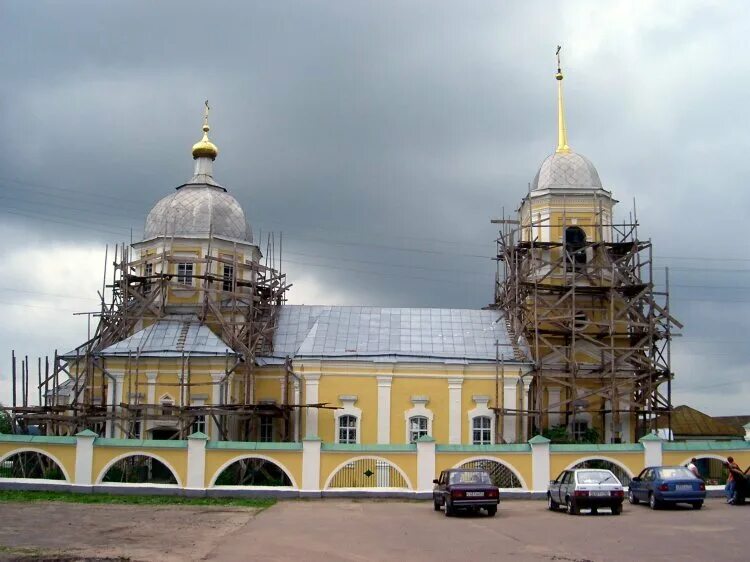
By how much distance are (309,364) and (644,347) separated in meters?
12.3

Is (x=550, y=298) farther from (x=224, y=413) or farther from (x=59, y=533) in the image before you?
(x=59, y=533)

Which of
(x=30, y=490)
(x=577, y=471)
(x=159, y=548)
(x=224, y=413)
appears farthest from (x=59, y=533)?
(x=224, y=413)

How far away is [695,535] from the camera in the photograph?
47.7ft

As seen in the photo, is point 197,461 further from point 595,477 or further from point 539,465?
point 595,477

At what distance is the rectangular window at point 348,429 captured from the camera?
105 ft

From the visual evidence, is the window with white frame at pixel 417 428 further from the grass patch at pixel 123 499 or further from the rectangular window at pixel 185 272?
the rectangular window at pixel 185 272

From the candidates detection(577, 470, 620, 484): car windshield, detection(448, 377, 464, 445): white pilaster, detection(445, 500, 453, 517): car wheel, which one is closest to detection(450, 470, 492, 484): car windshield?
detection(445, 500, 453, 517): car wheel

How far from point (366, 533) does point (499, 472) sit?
8.99 m

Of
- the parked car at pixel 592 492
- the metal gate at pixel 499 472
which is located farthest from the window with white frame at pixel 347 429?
the parked car at pixel 592 492

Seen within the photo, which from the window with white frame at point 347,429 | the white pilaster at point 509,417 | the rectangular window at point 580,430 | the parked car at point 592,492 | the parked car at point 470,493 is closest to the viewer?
the parked car at point 592,492

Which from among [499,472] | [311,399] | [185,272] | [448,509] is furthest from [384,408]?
[448,509]

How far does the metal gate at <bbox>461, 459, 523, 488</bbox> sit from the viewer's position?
77.5 feet

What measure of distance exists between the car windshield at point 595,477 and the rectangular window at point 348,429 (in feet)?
46.8

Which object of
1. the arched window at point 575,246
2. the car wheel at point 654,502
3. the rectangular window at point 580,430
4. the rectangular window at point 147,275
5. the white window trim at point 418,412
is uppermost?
the arched window at point 575,246
